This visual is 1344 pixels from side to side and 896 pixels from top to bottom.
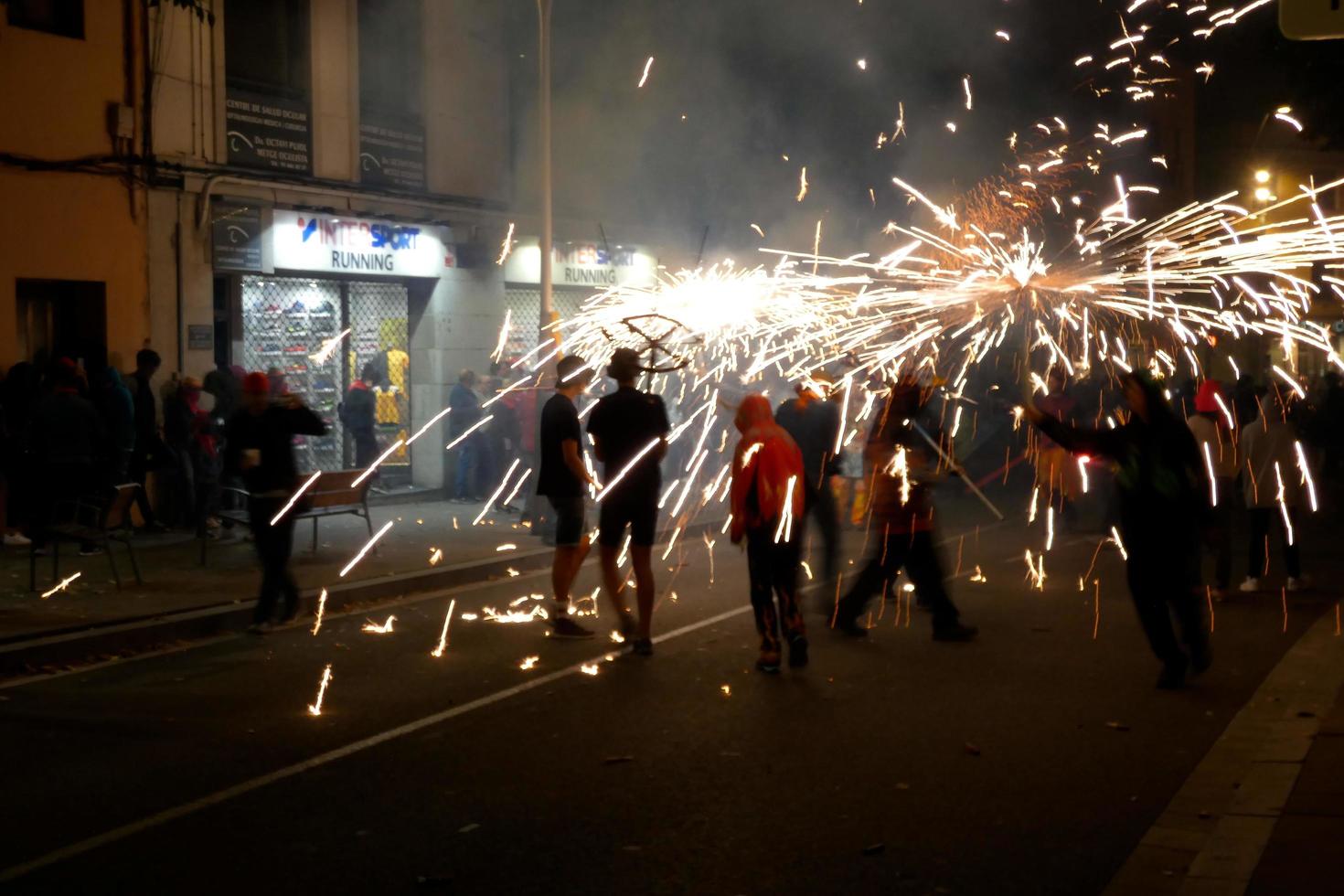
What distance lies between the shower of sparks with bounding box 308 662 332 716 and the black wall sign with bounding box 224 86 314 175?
932 centimetres

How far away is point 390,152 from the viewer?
18.4 meters

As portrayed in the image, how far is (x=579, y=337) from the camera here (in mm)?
15070

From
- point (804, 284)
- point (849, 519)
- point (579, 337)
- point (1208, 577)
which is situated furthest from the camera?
point (849, 519)

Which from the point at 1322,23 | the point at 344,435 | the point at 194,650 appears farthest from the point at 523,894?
the point at 344,435

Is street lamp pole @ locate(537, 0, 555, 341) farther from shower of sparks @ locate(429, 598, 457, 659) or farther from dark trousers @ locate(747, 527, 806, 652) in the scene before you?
dark trousers @ locate(747, 527, 806, 652)

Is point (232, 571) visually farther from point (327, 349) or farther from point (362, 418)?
point (327, 349)

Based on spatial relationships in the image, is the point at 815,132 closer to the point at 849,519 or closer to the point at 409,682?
the point at 849,519

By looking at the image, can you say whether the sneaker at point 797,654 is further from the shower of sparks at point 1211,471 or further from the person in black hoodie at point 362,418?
the person in black hoodie at point 362,418

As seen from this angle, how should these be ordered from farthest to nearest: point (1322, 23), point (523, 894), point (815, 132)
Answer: point (815, 132) → point (1322, 23) → point (523, 894)

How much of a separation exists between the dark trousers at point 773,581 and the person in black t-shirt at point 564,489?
4.61 ft

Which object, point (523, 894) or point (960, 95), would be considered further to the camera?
point (960, 95)

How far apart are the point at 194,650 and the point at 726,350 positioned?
736cm

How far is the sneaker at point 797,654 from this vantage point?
8.36 m

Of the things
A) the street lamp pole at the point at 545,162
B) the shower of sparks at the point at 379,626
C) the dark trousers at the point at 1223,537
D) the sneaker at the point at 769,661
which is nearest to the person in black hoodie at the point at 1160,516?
the dark trousers at the point at 1223,537
